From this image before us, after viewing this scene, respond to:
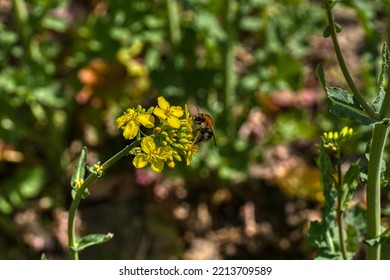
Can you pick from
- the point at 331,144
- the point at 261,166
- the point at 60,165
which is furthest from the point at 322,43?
the point at 331,144

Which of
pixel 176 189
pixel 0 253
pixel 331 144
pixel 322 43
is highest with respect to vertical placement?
pixel 322 43

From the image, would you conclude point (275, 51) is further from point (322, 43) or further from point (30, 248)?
point (30, 248)

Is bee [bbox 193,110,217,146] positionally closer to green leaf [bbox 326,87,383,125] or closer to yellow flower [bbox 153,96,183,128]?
yellow flower [bbox 153,96,183,128]

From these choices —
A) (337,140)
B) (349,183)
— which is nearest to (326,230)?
(349,183)

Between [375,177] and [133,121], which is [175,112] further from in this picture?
[375,177]

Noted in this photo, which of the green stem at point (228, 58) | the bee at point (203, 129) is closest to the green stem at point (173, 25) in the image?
the green stem at point (228, 58)

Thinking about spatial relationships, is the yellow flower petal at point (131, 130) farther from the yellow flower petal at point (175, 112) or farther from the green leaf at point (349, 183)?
the green leaf at point (349, 183)
